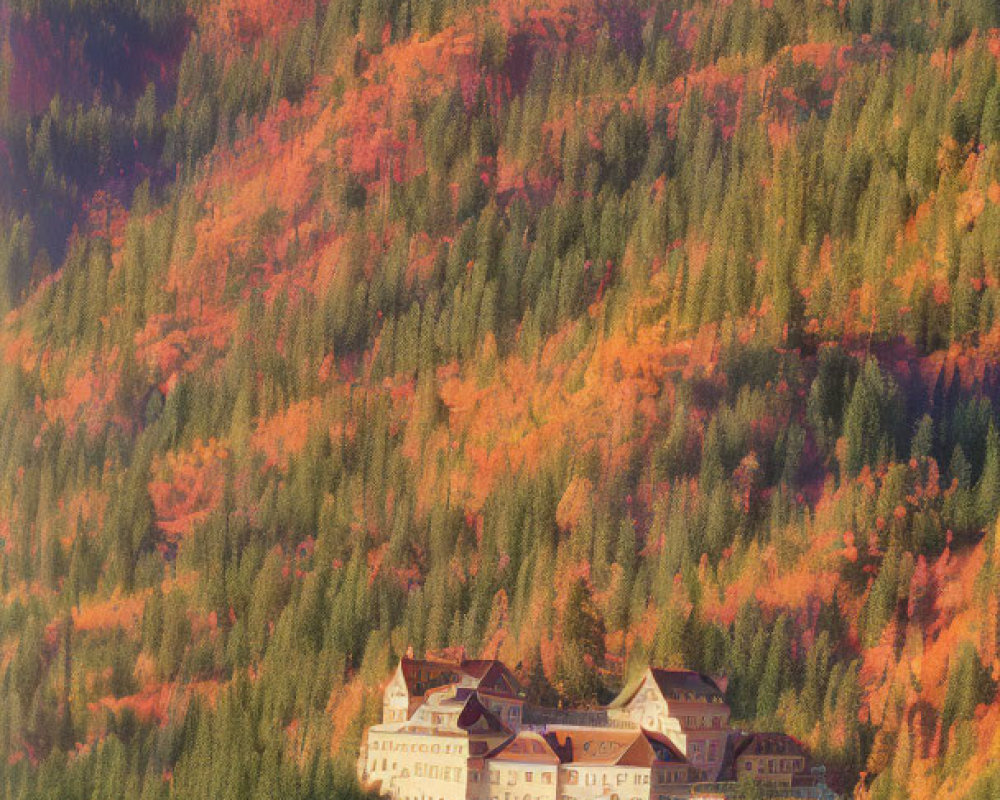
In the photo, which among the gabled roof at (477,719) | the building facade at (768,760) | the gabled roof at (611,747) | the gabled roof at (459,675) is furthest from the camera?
the gabled roof at (459,675)

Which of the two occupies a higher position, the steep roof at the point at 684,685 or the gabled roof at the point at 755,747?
the steep roof at the point at 684,685

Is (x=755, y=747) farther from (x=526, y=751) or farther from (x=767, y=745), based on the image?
(x=526, y=751)

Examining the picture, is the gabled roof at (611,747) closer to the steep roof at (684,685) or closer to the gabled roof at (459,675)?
the steep roof at (684,685)

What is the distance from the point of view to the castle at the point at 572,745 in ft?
55.3

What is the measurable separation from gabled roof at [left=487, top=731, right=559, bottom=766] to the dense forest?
985 millimetres

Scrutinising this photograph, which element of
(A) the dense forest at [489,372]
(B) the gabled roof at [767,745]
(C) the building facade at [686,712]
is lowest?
(B) the gabled roof at [767,745]

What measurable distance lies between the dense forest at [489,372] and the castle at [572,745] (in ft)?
1.18

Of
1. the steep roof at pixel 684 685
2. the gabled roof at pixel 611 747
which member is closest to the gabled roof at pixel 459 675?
the gabled roof at pixel 611 747

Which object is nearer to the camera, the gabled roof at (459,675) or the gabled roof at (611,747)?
the gabled roof at (611,747)

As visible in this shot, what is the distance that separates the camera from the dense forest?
17.8m

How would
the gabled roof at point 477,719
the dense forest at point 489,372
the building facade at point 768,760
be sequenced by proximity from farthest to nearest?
the dense forest at point 489,372 < the gabled roof at point 477,719 < the building facade at point 768,760

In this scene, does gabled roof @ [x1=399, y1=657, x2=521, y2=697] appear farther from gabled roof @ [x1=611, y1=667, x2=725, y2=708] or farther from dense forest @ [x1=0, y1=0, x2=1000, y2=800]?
gabled roof @ [x1=611, y1=667, x2=725, y2=708]

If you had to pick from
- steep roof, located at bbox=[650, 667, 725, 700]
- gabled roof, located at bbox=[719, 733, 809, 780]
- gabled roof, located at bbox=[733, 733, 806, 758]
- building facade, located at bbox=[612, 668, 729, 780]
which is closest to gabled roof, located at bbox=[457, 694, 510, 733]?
building facade, located at bbox=[612, 668, 729, 780]

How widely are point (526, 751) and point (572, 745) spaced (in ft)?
1.43
